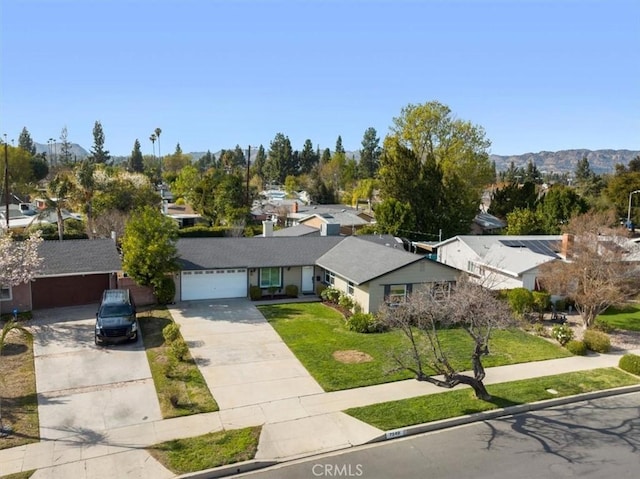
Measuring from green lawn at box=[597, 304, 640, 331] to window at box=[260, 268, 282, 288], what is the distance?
61.7 ft

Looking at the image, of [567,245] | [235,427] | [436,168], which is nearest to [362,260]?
[567,245]

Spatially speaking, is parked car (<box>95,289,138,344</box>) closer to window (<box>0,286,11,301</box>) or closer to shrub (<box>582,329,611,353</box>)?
window (<box>0,286,11,301</box>)

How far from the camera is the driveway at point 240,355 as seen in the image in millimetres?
17000

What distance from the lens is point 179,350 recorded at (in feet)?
64.4

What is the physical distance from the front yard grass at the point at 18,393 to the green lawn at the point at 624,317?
2724 centimetres

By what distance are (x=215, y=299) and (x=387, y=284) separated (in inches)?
414

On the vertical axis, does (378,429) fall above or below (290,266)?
below

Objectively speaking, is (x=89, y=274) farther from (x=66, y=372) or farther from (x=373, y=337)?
(x=373, y=337)

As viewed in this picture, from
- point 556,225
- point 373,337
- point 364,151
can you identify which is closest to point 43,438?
point 373,337

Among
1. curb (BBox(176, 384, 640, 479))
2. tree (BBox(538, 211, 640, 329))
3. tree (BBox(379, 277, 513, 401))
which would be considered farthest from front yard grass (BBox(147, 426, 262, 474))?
tree (BBox(538, 211, 640, 329))

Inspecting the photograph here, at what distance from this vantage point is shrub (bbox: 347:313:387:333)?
77.5 ft

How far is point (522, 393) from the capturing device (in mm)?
17297

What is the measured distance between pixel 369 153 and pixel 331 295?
92915 mm

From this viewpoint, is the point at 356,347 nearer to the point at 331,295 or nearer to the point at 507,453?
the point at 331,295
